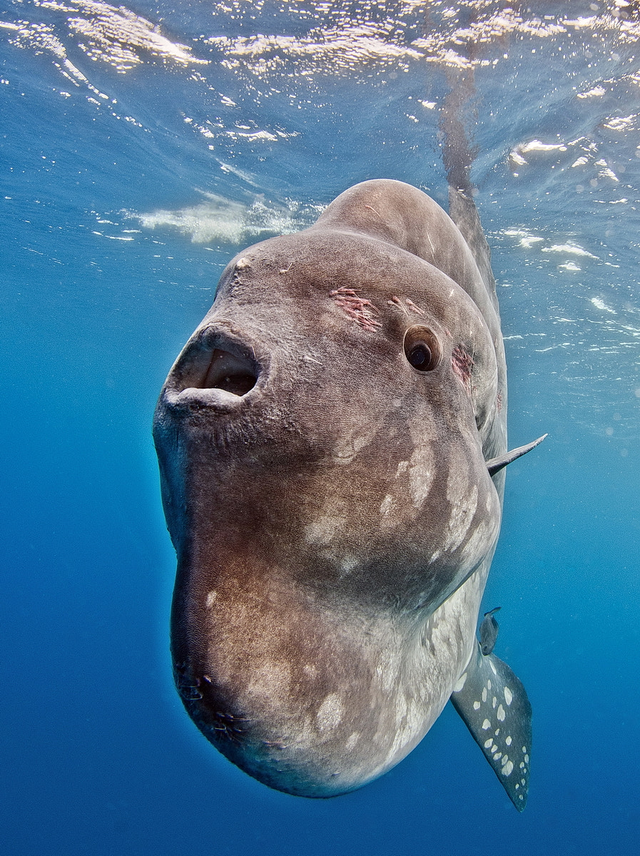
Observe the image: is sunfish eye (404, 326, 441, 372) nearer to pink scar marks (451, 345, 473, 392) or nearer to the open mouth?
pink scar marks (451, 345, 473, 392)

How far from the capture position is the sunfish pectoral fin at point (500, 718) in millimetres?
4672

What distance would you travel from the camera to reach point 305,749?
148cm

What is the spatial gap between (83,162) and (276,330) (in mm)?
17694

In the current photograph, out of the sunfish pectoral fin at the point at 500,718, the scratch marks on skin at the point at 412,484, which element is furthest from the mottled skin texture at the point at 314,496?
the sunfish pectoral fin at the point at 500,718

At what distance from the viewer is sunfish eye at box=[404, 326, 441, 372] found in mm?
1690

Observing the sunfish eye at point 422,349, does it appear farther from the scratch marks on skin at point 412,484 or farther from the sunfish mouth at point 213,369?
the sunfish mouth at point 213,369

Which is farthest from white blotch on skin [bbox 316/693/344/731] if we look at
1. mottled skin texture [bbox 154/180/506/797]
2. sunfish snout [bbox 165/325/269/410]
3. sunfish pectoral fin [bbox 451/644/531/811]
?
sunfish pectoral fin [bbox 451/644/531/811]

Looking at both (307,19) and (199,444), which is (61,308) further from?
(199,444)

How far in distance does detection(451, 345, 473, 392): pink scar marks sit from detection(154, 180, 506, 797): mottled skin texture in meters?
0.02

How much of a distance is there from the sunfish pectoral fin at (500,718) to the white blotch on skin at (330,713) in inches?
134

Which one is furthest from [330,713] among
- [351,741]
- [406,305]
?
[406,305]

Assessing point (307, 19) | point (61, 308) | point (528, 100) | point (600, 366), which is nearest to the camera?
point (307, 19)

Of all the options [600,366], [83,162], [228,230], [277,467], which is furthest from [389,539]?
[600,366]

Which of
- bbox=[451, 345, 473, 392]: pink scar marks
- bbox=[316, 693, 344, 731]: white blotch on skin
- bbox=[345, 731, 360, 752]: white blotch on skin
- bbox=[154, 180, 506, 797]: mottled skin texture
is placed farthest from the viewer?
bbox=[451, 345, 473, 392]: pink scar marks
